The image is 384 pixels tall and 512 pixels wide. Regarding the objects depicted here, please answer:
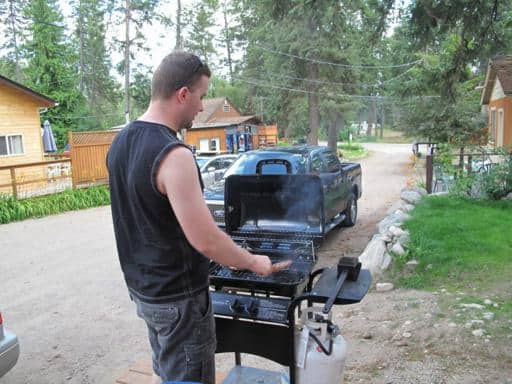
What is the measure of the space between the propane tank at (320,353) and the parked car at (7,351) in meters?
2.12

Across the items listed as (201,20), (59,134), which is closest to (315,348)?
(59,134)

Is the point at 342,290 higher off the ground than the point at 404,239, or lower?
higher

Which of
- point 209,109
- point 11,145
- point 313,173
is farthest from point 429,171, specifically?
point 209,109

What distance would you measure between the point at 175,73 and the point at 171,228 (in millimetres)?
635

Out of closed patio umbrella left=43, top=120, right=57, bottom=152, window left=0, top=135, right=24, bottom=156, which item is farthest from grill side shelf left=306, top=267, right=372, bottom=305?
closed patio umbrella left=43, top=120, right=57, bottom=152

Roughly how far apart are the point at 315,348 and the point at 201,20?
46317 mm

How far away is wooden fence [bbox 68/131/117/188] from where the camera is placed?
1337 centimetres

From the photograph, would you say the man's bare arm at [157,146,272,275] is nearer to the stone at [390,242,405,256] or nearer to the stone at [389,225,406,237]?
the stone at [390,242,405,256]

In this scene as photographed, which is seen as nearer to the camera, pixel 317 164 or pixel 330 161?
pixel 317 164

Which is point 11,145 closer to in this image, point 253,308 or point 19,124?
point 19,124

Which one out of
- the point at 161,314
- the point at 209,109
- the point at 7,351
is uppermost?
the point at 209,109

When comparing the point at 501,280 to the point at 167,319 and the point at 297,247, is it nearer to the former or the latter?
the point at 297,247

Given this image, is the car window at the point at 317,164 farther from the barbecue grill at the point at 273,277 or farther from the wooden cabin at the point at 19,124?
the wooden cabin at the point at 19,124

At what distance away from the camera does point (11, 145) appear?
16.5 meters
